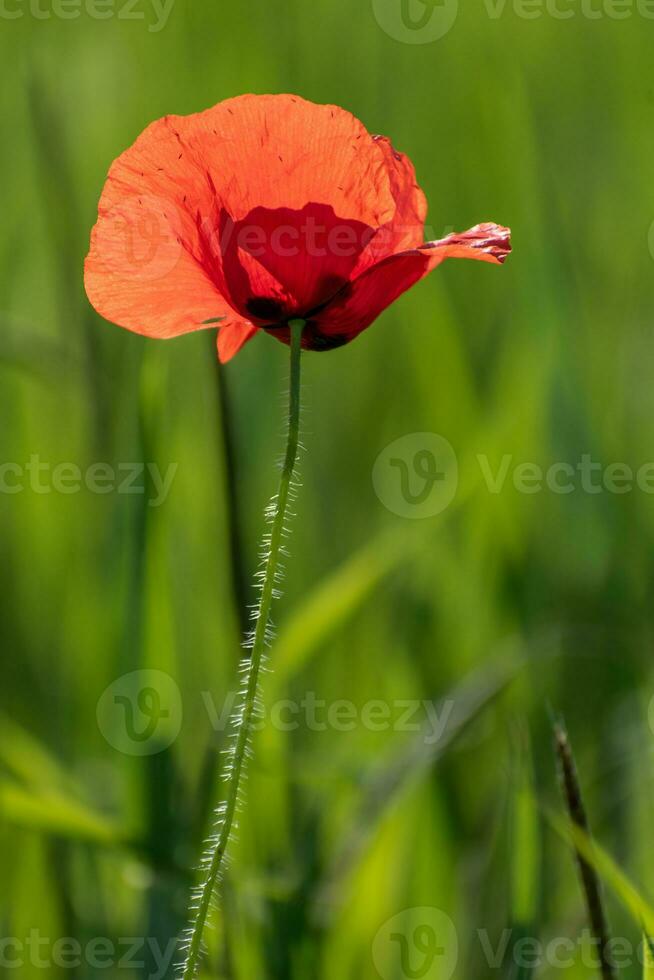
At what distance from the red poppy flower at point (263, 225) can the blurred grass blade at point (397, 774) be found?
505 millimetres

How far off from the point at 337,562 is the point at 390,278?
930mm

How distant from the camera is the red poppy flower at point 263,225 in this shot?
0.78 m

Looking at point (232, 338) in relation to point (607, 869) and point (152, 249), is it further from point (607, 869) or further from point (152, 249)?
point (607, 869)

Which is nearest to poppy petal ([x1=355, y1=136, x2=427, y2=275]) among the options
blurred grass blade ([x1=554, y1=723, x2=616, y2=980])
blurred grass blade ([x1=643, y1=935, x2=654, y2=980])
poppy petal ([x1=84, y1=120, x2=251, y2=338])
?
poppy petal ([x1=84, y1=120, x2=251, y2=338])

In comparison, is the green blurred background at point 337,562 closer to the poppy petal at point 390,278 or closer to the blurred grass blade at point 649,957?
the blurred grass blade at point 649,957

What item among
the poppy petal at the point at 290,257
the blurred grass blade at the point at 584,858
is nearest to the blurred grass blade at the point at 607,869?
the blurred grass blade at the point at 584,858

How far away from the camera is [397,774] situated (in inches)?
48.2

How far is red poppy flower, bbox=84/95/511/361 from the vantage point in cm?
78

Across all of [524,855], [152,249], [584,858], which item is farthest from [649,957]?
[152,249]

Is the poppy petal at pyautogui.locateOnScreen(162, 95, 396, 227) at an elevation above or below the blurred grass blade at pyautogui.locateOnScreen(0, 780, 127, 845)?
above

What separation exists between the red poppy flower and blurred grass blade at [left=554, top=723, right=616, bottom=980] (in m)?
0.31

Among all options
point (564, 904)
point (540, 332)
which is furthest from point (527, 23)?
point (564, 904)

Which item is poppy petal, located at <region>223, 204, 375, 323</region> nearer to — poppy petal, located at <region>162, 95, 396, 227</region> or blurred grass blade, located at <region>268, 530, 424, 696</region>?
poppy petal, located at <region>162, 95, 396, 227</region>

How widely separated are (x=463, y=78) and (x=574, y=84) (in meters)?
0.33
